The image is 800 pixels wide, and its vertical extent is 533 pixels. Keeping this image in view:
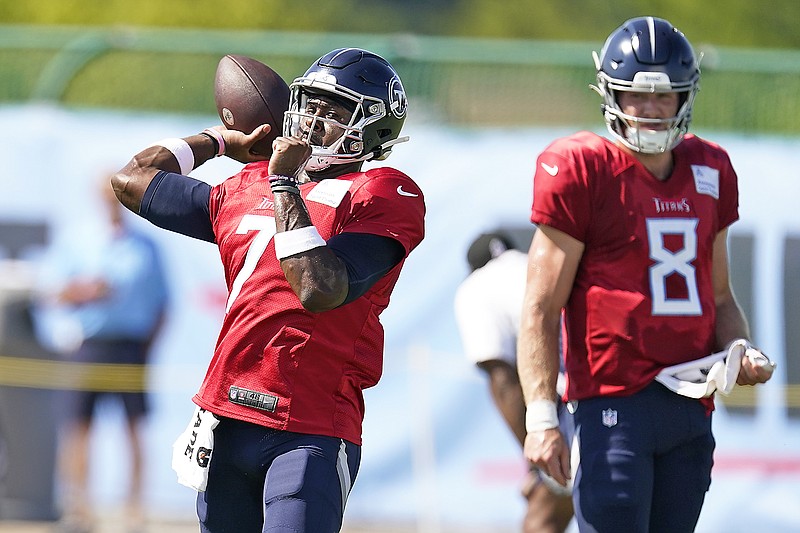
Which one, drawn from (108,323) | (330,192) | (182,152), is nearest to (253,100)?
(182,152)

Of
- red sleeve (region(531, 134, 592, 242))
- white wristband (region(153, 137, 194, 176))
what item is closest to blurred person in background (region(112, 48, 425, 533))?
white wristband (region(153, 137, 194, 176))

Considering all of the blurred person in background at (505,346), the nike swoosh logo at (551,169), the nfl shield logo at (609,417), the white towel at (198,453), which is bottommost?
the blurred person in background at (505,346)

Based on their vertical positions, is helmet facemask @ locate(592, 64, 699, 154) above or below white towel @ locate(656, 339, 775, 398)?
above

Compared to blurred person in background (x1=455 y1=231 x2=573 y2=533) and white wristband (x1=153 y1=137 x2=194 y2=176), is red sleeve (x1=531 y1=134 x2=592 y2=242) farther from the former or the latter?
blurred person in background (x1=455 y1=231 x2=573 y2=533)

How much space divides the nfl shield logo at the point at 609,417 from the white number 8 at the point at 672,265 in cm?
33

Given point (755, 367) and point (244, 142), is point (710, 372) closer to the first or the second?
point (755, 367)

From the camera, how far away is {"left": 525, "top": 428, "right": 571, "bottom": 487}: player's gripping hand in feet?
13.3

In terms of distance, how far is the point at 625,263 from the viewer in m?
A: 4.12

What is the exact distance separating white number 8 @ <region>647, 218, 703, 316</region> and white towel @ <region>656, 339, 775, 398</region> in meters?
0.16

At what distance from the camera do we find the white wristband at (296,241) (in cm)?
355

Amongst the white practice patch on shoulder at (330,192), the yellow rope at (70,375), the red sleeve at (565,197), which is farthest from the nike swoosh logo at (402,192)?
the yellow rope at (70,375)

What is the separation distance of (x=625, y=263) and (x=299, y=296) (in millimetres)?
1110

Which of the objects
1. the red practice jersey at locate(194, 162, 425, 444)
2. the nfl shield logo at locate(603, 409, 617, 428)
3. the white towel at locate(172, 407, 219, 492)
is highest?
the red practice jersey at locate(194, 162, 425, 444)

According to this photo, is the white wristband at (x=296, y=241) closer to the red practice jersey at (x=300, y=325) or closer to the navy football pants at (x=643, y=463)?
the red practice jersey at (x=300, y=325)
